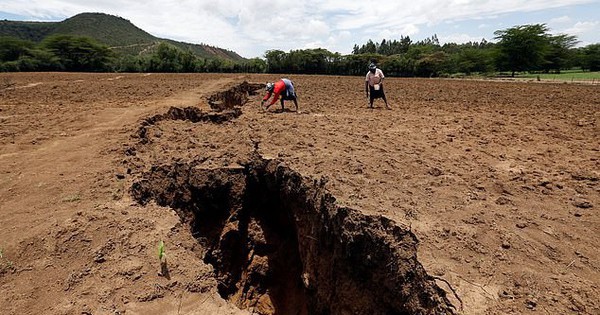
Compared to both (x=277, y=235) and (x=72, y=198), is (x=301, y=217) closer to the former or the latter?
(x=277, y=235)

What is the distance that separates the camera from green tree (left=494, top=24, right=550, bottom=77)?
143 feet

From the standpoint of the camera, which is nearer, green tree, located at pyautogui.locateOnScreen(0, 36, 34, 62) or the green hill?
green tree, located at pyautogui.locateOnScreen(0, 36, 34, 62)

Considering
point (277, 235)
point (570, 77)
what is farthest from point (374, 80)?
point (570, 77)

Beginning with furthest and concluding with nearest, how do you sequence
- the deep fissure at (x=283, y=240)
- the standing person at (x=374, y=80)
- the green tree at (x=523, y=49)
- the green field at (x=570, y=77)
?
the green tree at (x=523, y=49), the green field at (x=570, y=77), the standing person at (x=374, y=80), the deep fissure at (x=283, y=240)

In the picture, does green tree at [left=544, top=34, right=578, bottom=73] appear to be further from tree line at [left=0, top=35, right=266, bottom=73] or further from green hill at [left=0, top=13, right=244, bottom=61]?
green hill at [left=0, top=13, right=244, bottom=61]

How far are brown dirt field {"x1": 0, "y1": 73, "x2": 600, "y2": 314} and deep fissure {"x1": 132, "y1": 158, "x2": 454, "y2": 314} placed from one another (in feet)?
0.08

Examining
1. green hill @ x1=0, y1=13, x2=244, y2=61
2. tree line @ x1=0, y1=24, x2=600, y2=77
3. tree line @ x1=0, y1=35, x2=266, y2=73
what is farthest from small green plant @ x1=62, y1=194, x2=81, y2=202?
green hill @ x1=0, y1=13, x2=244, y2=61

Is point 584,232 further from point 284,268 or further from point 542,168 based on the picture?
point 284,268

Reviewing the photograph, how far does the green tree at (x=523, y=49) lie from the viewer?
43531mm

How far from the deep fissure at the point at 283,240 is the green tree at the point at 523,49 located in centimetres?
4552

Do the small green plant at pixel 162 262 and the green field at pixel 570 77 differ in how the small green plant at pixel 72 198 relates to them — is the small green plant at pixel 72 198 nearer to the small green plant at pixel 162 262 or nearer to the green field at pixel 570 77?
the small green plant at pixel 162 262


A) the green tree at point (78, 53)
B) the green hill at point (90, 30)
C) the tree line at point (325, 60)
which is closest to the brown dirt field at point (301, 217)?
the tree line at point (325, 60)

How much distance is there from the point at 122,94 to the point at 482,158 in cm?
1494

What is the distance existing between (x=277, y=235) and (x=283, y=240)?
139 millimetres
